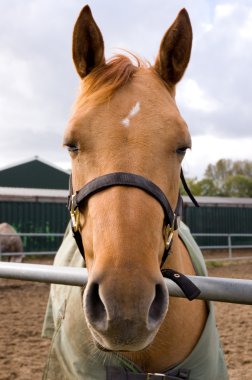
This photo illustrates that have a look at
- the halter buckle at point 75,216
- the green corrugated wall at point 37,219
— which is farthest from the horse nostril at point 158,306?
the green corrugated wall at point 37,219

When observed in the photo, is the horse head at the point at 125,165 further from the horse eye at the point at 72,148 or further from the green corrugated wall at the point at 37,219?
the green corrugated wall at the point at 37,219

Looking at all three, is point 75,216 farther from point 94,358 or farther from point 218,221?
point 218,221

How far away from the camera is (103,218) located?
5.58ft

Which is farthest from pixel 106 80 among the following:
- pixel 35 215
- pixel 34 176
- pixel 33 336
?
pixel 34 176

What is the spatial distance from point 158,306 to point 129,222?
0.32 m

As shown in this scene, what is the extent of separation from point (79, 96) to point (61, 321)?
1.35m

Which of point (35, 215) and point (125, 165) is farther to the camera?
point (35, 215)

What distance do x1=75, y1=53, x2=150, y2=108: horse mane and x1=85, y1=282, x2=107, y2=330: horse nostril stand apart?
864 millimetres

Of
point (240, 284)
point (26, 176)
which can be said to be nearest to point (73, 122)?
point (240, 284)

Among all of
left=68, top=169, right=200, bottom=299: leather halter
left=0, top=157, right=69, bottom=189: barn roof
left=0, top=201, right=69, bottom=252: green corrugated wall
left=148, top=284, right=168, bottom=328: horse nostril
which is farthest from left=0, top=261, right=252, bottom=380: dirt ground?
left=0, top=157, right=69, bottom=189: barn roof

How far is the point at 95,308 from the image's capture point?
1552mm

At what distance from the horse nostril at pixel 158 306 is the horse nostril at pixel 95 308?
16cm

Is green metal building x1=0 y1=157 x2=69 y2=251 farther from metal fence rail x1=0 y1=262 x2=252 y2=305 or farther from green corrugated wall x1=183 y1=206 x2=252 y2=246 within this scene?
metal fence rail x1=0 y1=262 x2=252 y2=305

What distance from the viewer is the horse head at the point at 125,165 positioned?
1501mm
